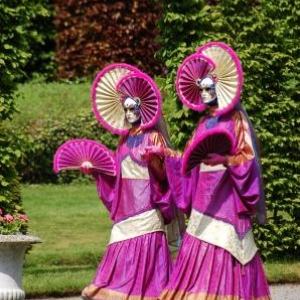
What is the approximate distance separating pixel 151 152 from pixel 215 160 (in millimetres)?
1175

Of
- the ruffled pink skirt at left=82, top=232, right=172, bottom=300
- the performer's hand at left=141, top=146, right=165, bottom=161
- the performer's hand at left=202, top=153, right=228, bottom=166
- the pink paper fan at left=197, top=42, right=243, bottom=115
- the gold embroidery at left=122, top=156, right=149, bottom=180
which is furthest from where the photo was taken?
the gold embroidery at left=122, top=156, right=149, bottom=180

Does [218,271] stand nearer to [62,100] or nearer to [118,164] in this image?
[118,164]

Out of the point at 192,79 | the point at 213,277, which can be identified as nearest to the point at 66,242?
the point at 192,79

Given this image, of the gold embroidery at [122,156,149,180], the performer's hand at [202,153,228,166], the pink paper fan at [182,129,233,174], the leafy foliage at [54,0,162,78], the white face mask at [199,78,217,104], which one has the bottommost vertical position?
the gold embroidery at [122,156,149,180]

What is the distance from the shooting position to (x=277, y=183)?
12.4m

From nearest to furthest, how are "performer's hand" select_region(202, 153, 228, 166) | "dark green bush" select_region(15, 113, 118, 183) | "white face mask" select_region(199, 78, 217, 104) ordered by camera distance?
1. "performer's hand" select_region(202, 153, 228, 166)
2. "white face mask" select_region(199, 78, 217, 104)
3. "dark green bush" select_region(15, 113, 118, 183)

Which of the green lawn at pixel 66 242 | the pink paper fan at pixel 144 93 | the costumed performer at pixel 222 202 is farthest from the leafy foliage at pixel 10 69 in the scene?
the costumed performer at pixel 222 202

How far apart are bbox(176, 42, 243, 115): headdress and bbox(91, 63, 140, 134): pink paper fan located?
1.02 m

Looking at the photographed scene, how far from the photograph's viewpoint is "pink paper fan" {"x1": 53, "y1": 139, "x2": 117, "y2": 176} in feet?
30.8

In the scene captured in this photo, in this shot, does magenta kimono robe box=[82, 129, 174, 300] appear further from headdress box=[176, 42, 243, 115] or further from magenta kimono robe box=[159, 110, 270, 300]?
magenta kimono robe box=[159, 110, 270, 300]

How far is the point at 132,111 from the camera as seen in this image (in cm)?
941

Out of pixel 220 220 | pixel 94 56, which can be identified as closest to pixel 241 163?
pixel 220 220

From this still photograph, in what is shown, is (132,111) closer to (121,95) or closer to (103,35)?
(121,95)

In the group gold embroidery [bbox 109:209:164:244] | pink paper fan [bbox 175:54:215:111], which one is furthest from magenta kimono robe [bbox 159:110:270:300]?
gold embroidery [bbox 109:209:164:244]
